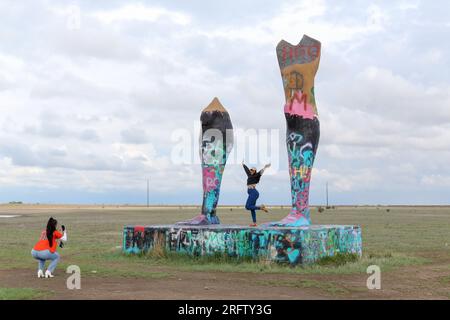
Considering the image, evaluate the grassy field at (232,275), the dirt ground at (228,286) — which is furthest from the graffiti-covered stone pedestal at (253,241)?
A: the dirt ground at (228,286)

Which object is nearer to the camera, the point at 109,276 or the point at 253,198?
the point at 109,276

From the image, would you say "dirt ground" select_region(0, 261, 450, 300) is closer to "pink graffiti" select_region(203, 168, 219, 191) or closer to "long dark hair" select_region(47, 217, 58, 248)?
"long dark hair" select_region(47, 217, 58, 248)

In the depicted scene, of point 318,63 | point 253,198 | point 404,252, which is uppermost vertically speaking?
point 318,63

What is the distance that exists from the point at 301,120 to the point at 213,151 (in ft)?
12.5

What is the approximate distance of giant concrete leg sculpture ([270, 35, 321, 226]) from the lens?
17.1 m

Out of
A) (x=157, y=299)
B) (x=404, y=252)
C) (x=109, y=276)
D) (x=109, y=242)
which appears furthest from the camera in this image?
(x=109, y=242)

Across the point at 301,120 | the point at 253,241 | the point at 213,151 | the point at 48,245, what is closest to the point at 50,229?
the point at 48,245

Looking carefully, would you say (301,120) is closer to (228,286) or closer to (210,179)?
(210,179)

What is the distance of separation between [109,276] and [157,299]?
3.80 metres

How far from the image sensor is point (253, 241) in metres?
16.3
